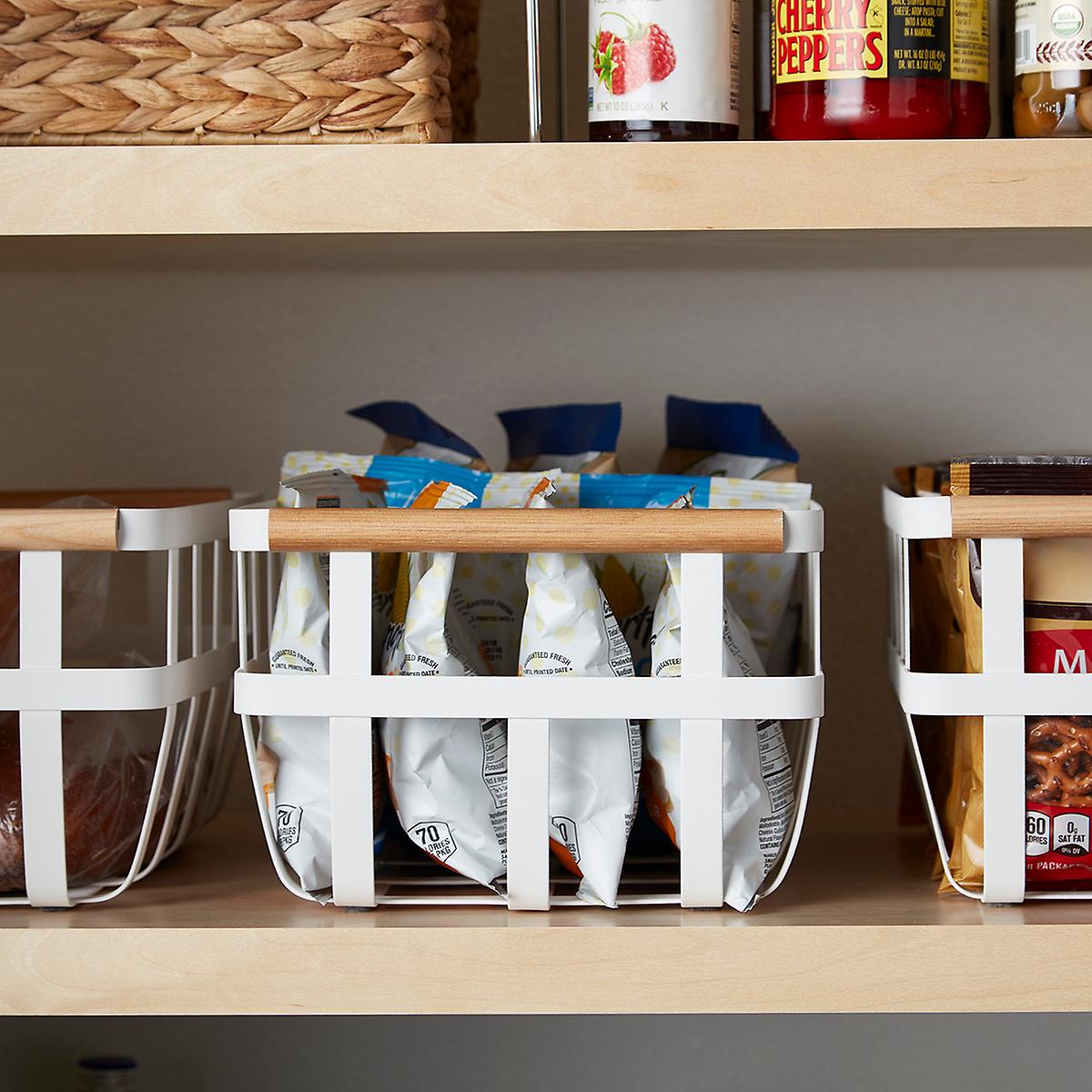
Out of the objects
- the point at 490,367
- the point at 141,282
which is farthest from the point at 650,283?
the point at 141,282

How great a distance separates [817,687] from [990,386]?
18.0 inches

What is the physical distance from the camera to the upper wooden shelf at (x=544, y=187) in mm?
675

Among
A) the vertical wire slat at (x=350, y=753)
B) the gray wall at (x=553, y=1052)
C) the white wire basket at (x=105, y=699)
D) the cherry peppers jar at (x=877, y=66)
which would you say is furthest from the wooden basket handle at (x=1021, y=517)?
the gray wall at (x=553, y=1052)

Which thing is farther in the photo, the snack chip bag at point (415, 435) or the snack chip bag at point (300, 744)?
the snack chip bag at point (415, 435)

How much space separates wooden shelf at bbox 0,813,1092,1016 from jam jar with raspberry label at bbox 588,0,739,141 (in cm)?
44

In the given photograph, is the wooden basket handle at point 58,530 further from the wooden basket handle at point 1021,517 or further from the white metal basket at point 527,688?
the wooden basket handle at point 1021,517

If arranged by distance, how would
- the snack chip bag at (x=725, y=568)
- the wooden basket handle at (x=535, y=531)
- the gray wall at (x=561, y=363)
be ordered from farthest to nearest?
the gray wall at (x=561, y=363) → the snack chip bag at (x=725, y=568) → the wooden basket handle at (x=535, y=531)

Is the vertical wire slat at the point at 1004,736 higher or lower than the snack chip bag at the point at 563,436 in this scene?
lower

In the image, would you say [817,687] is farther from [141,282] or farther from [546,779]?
[141,282]

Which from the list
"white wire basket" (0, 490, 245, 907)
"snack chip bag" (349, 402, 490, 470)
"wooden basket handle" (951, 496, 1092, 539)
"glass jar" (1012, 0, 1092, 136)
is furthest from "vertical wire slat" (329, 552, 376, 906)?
"glass jar" (1012, 0, 1092, 136)

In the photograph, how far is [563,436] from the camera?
0.90 m

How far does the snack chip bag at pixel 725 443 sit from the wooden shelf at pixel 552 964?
1.00 ft

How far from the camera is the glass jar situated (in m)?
0.69

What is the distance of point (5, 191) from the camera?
2.26 feet
